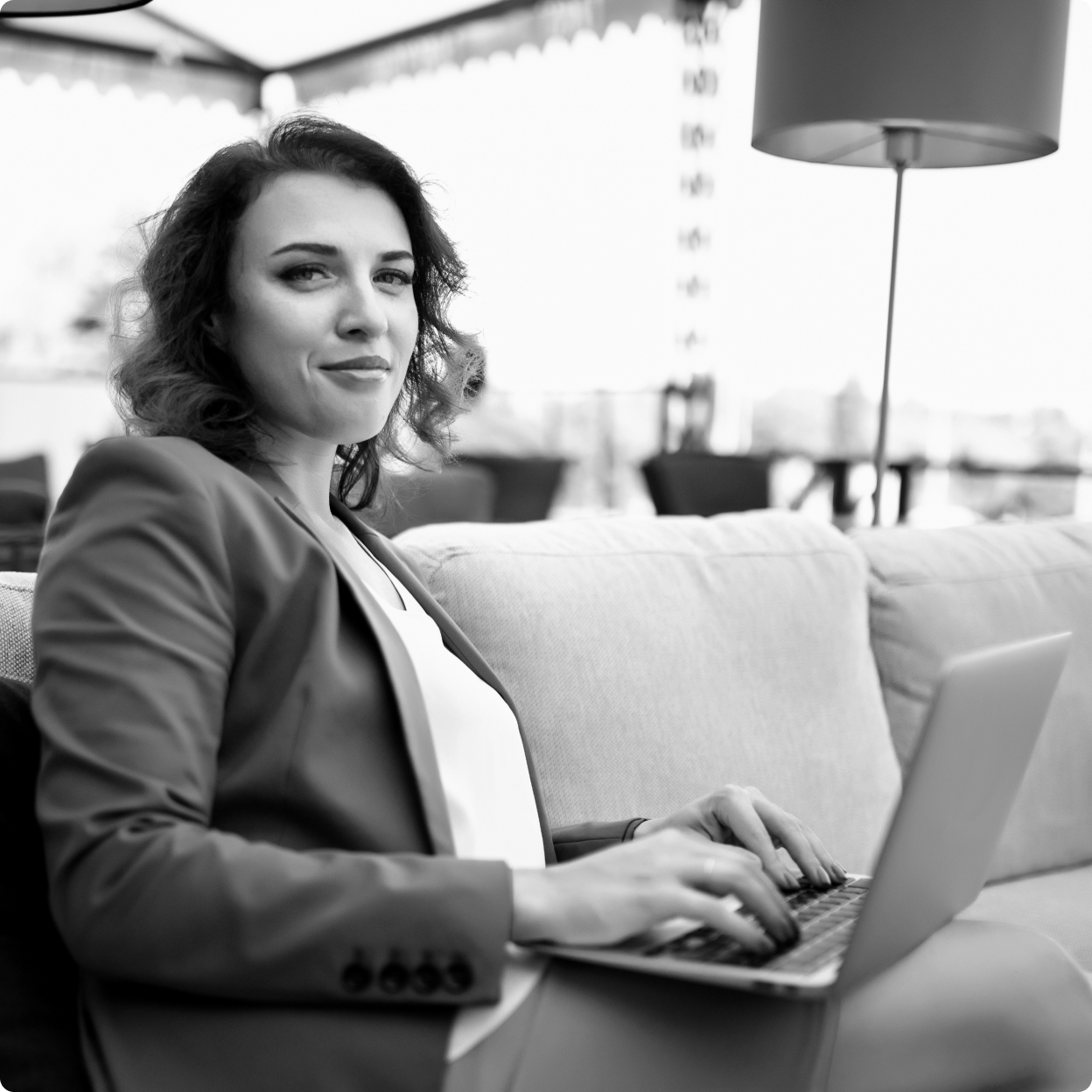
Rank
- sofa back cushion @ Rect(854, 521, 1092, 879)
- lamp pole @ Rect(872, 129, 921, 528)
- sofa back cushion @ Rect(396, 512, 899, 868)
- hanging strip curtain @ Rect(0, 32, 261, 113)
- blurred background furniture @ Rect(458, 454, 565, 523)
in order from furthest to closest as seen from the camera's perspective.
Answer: hanging strip curtain @ Rect(0, 32, 261, 113) < blurred background furniture @ Rect(458, 454, 565, 523) < lamp pole @ Rect(872, 129, 921, 528) < sofa back cushion @ Rect(854, 521, 1092, 879) < sofa back cushion @ Rect(396, 512, 899, 868)

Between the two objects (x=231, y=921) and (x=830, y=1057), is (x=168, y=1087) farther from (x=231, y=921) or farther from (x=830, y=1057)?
(x=830, y=1057)

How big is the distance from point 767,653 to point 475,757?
79 centimetres

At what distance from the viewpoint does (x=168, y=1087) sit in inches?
39.3

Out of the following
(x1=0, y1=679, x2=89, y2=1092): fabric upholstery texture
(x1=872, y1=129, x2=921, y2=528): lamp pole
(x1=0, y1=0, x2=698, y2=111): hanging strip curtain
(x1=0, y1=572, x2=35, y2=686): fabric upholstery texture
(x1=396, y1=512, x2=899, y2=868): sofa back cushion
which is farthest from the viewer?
(x1=0, y1=0, x2=698, y2=111): hanging strip curtain

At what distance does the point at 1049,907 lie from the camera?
77.2 inches

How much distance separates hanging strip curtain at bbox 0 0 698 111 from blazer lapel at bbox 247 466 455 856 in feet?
23.8

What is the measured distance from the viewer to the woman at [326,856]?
96cm

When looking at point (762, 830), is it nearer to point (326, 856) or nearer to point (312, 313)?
point (326, 856)

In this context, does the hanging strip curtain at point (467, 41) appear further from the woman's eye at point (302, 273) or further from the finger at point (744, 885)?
the finger at point (744, 885)

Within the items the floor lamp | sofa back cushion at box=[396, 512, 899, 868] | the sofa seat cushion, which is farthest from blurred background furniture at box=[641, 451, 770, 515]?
the sofa seat cushion

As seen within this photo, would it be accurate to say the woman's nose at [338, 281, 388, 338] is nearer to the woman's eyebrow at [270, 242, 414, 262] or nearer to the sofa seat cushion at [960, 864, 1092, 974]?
the woman's eyebrow at [270, 242, 414, 262]

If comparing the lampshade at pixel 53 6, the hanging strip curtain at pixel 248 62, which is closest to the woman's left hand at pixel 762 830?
the lampshade at pixel 53 6

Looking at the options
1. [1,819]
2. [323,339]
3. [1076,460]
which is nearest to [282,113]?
[323,339]

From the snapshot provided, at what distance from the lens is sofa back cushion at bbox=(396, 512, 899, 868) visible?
5.53ft
